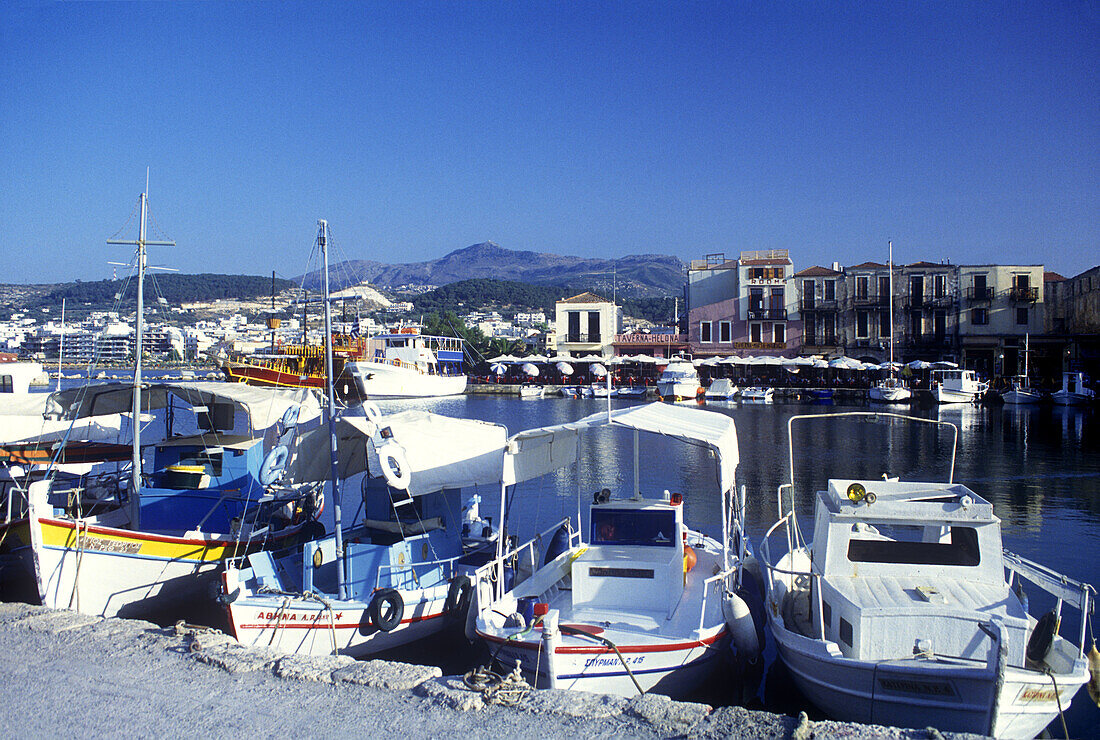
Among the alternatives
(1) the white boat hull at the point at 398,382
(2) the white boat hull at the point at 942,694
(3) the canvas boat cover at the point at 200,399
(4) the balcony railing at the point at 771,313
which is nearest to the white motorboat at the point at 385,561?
(3) the canvas boat cover at the point at 200,399

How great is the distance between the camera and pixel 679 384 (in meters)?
58.3

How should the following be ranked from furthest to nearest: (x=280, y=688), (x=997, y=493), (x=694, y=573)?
1. (x=997, y=493)
2. (x=694, y=573)
3. (x=280, y=688)

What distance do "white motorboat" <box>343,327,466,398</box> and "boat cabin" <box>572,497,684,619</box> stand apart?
5285 centimetres

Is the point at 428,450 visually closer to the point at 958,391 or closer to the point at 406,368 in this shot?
the point at 958,391

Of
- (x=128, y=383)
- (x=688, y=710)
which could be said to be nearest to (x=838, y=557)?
(x=688, y=710)

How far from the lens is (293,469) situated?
12.3 meters

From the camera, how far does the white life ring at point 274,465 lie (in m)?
11.4

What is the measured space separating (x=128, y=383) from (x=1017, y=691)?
53.4 ft

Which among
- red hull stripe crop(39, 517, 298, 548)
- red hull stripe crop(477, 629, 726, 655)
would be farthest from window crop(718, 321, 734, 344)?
red hull stripe crop(477, 629, 726, 655)

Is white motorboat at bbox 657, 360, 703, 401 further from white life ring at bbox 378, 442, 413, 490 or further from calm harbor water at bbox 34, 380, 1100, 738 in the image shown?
white life ring at bbox 378, 442, 413, 490

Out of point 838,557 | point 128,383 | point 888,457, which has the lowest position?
point 888,457

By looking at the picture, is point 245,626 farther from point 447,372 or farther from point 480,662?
point 447,372

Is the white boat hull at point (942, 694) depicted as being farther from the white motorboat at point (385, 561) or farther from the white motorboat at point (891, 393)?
the white motorboat at point (891, 393)

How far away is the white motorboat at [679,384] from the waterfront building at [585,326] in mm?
16365
